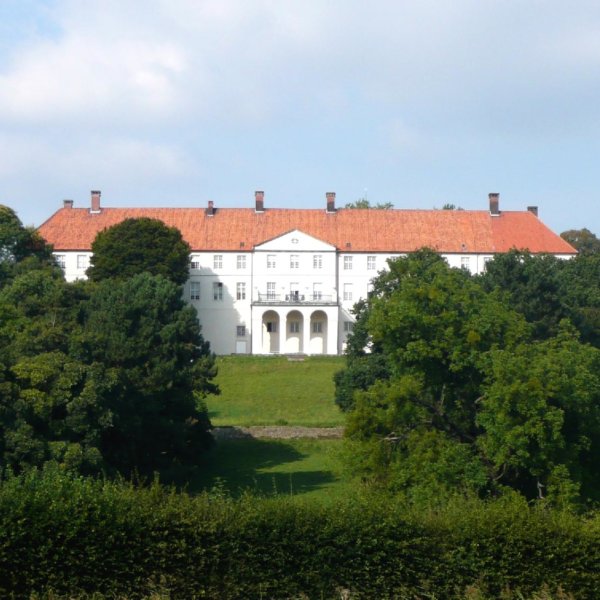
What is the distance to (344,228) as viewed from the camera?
288ft

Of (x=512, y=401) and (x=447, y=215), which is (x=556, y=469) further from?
(x=447, y=215)

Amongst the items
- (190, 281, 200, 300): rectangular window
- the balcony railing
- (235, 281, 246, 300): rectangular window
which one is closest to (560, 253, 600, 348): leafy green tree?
the balcony railing

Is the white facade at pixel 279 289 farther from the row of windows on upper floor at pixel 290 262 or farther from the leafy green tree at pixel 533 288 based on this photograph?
the leafy green tree at pixel 533 288

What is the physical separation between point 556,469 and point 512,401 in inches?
78.5

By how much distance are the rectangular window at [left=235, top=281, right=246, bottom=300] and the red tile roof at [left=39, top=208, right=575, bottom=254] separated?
259 cm

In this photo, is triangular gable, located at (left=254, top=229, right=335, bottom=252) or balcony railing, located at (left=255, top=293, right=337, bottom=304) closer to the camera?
balcony railing, located at (left=255, top=293, right=337, bottom=304)

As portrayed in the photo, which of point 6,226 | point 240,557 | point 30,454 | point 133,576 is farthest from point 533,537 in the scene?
point 6,226

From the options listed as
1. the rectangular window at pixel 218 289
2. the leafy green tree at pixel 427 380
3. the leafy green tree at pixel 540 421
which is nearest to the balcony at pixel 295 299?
the rectangular window at pixel 218 289

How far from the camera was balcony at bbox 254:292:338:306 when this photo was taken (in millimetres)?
84125

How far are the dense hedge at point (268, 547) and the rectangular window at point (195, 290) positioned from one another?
64.5 metres

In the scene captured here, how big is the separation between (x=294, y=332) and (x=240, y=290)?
5.24 meters

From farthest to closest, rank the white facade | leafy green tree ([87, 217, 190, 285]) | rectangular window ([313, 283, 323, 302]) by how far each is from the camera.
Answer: rectangular window ([313, 283, 323, 302])
the white facade
leafy green tree ([87, 217, 190, 285])

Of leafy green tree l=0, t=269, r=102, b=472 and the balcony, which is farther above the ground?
the balcony

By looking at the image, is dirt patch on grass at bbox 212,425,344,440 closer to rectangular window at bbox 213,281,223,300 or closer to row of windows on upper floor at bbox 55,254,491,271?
row of windows on upper floor at bbox 55,254,491,271
